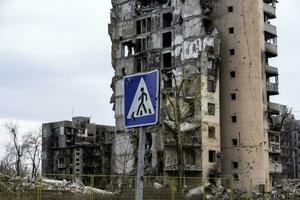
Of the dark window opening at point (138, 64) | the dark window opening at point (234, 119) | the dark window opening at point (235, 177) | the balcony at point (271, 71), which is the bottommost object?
the dark window opening at point (235, 177)

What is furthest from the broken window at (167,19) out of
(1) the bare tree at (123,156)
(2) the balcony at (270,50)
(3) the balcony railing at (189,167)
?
(3) the balcony railing at (189,167)

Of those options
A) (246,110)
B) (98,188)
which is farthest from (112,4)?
(98,188)

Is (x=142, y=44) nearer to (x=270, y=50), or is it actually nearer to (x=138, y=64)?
(x=138, y=64)

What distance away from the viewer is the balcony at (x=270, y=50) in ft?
198

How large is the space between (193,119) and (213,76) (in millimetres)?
5335

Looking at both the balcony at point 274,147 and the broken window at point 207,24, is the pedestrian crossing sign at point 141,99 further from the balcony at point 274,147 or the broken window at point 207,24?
the balcony at point 274,147

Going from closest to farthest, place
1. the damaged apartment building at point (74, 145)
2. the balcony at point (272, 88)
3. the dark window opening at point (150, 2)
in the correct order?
the balcony at point (272, 88), the dark window opening at point (150, 2), the damaged apartment building at point (74, 145)

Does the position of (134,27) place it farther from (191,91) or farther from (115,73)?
(191,91)

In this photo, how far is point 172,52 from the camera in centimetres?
6078

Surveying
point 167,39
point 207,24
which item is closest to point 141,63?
point 167,39

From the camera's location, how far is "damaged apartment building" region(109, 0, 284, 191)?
183 ft

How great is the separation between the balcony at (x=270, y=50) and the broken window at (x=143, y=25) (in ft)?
45.9

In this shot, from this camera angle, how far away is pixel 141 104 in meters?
5.79

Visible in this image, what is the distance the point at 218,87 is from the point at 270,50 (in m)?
8.12
